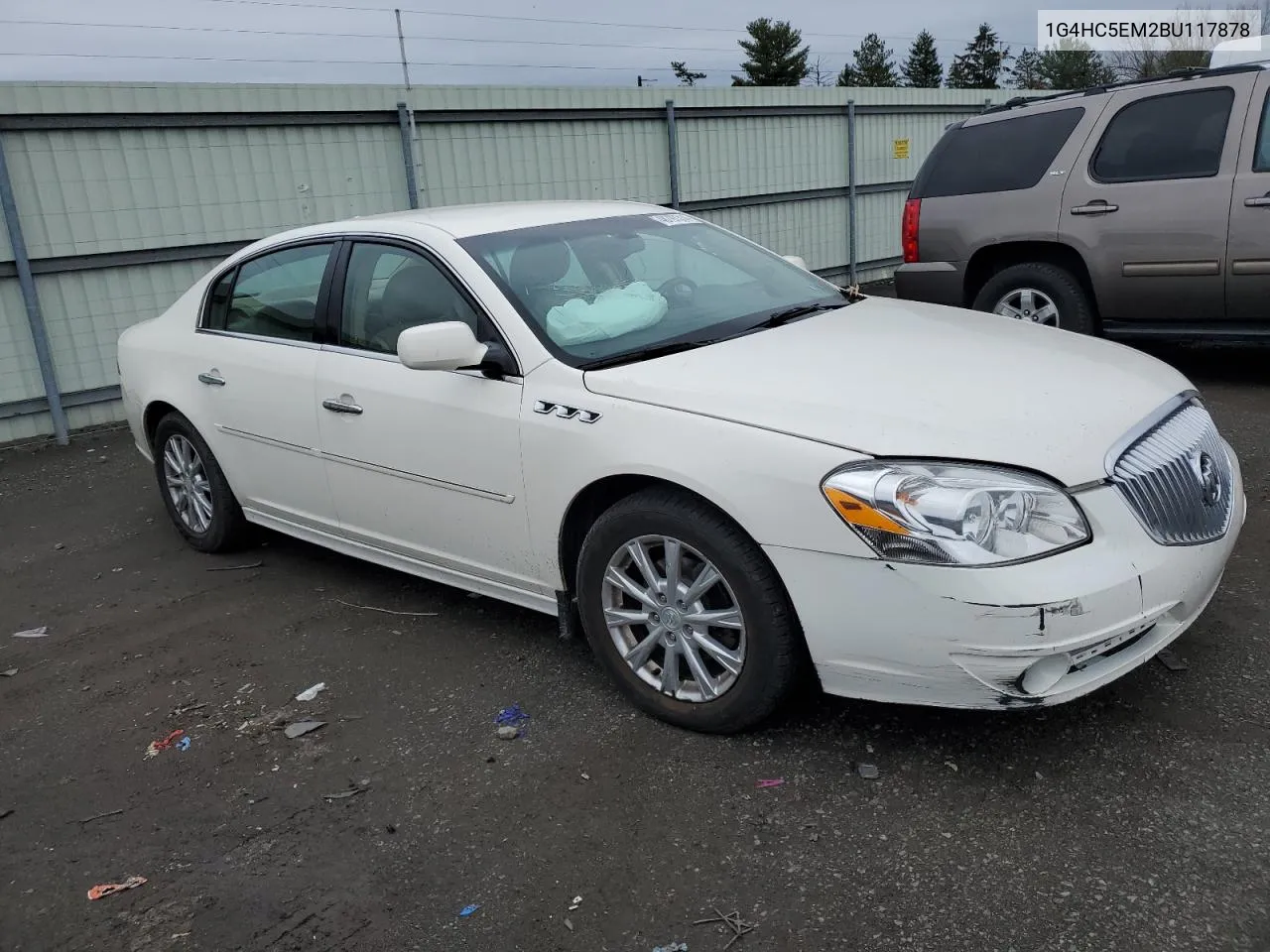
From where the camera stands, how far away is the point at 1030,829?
278cm

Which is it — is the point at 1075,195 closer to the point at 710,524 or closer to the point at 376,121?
the point at 710,524

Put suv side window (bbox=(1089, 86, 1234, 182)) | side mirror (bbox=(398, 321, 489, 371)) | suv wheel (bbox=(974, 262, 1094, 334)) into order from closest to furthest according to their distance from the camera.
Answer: side mirror (bbox=(398, 321, 489, 371))
suv side window (bbox=(1089, 86, 1234, 182))
suv wheel (bbox=(974, 262, 1094, 334))

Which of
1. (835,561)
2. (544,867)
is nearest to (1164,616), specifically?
(835,561)

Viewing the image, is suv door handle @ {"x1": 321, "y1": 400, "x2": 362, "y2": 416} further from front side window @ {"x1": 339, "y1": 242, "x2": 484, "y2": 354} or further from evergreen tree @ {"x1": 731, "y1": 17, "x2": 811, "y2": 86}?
evergreen tree @ {"x1": 731, "y1": 17, "x2": 811, "y2": 86}

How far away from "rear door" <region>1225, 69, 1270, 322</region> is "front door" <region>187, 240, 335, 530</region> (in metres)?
5.38

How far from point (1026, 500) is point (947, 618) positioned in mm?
368

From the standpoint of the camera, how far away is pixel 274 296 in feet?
15.8

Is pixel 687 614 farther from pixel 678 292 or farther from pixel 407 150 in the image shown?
pixel 407 150

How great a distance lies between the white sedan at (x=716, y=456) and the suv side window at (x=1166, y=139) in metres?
3.62

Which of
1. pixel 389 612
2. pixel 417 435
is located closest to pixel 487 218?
pixel 417 435

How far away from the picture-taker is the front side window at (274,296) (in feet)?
15.0

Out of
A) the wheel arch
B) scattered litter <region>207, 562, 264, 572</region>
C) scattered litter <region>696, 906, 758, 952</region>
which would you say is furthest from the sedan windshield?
the wheel arch

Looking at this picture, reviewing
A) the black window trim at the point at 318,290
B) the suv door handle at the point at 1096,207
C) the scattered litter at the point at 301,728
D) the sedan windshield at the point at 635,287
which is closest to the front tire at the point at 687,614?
the sedan windshield at the point at 635,287

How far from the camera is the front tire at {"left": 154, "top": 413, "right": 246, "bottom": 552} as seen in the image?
5.19 m
